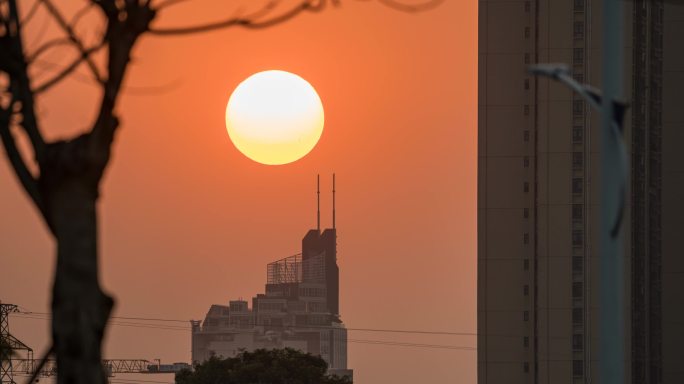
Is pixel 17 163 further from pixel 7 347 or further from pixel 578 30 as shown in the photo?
pixel 578 30

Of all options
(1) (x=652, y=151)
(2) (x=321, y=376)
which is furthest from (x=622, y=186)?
(1) (x=652, y=151)

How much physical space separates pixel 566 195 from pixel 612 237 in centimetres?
12870

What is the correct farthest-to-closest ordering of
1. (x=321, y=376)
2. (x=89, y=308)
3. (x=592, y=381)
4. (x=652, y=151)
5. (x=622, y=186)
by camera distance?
(x=592, y=381)
(x=652, y=151)
(x=321, y=376)
(x=622, y=186)
(x=89, y=308)

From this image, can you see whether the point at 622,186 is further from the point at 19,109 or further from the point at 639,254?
the point at 639,254

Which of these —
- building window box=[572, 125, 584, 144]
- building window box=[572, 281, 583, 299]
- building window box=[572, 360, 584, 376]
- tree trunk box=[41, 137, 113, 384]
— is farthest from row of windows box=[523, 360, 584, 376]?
tree trunk box=[41, 137, 113, 384]

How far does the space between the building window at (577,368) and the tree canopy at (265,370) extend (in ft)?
140

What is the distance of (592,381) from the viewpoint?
14100 cm

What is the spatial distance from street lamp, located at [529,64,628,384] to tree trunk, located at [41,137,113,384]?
523cm

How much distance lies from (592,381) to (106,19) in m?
133

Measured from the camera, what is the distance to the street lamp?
48.1 ft

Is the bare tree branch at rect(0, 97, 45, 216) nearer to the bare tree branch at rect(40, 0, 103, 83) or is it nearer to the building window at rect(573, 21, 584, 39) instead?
the bare tree branch at rect(40, 0, 103, 83)

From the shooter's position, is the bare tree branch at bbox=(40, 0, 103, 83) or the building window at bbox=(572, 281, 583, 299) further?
the building window at bbox=(572, 281, 583, 299)

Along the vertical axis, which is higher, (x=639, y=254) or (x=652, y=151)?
(x=652, y=151)

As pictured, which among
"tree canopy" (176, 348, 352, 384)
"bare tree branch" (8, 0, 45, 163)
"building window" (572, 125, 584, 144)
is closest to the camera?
"bare tree branch" (8, 0, 45, 163)
